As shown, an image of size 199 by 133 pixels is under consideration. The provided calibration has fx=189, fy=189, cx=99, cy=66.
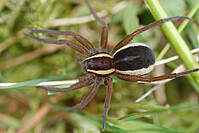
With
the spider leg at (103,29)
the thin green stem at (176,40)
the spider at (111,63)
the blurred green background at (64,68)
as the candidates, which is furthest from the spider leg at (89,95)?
the thin green stem at (176,40)

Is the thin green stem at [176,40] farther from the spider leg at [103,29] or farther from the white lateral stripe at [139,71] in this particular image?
the spider leg at [103,29]

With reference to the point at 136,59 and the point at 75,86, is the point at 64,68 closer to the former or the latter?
the point at 75,86

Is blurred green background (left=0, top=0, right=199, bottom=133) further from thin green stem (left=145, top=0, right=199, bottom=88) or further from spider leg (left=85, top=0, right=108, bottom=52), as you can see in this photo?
thin green stem (left=145, top=0, right=199, bottom=88)

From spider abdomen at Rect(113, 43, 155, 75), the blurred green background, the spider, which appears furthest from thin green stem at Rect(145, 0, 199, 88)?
the blurred green background

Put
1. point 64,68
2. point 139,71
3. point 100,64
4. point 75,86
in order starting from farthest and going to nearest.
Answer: point 64,68, point 100,64, point 75,86, point 139,71

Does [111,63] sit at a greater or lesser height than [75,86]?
greater

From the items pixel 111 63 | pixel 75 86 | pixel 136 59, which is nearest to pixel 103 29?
pixel 111 63

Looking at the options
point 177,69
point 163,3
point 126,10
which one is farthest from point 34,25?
point 177,69
